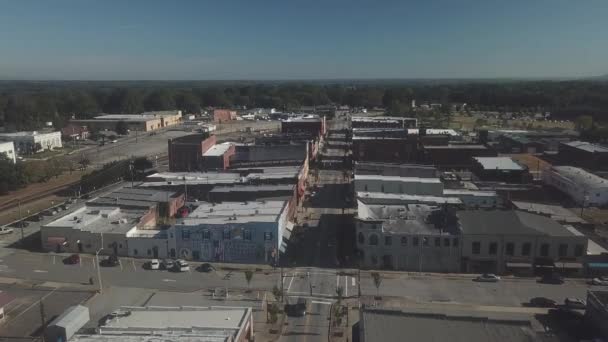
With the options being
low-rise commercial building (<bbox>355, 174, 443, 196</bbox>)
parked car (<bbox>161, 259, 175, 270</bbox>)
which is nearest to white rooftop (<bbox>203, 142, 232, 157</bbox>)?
low-rise commercial building (<bbox>355, 174, 443, 196</bbox>)

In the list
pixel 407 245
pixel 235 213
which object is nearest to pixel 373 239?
pixel 407 245

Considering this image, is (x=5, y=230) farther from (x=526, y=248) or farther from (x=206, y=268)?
(x=526, y=248)

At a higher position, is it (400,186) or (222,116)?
(222,116)

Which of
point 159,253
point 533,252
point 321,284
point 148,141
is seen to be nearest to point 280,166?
point 159,253

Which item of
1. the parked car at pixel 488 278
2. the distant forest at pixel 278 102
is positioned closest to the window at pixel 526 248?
the parked car at pixel 488 278

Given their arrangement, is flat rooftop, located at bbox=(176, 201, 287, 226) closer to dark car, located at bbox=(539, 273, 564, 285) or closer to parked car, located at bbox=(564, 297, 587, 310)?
dark car, located at bbox=(539, 273, 564, 285)

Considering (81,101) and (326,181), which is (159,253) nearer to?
(326,181)

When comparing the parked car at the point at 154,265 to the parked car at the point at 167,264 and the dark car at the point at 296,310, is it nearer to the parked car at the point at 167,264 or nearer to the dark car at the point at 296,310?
the parked car at the point at 167,264
